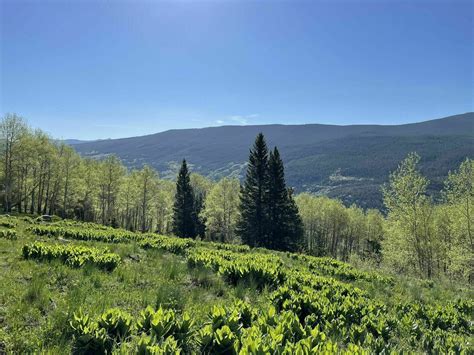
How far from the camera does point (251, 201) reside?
47.2 m

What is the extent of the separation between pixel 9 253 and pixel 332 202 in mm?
75299

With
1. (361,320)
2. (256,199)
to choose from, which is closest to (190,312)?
(361,320)

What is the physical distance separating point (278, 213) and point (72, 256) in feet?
132

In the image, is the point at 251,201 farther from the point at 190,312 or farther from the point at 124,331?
the point at 124,331

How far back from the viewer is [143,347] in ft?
9.93

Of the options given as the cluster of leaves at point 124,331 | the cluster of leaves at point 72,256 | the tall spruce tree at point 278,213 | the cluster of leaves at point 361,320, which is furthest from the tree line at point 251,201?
the cluster of leaves at point 124,331

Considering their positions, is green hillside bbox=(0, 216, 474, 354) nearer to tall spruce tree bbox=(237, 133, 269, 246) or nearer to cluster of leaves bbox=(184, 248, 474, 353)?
cluster of leaves bbox=(184, 248, 474, 353)

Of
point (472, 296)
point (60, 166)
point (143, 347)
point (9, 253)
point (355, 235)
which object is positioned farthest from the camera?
point (355, 235)

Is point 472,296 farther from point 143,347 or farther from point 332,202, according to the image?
point 332,202

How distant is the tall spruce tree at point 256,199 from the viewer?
150 ft

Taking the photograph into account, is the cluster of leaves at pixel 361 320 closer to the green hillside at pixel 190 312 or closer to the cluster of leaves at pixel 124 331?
the green hillside at pixel 190 312

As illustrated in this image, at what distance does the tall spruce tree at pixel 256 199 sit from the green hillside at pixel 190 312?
36.2 meters

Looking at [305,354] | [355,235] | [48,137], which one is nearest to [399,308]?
[305,354]

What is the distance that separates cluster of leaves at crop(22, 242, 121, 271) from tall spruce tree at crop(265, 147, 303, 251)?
39103 mm
